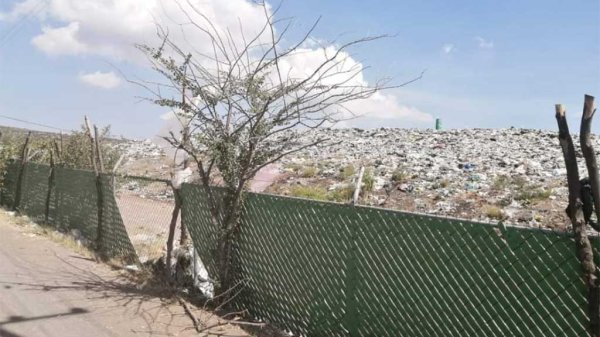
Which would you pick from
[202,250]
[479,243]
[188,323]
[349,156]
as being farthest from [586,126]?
[349,156]

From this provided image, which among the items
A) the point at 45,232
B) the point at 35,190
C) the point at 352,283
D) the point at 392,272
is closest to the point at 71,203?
the point at 45,232

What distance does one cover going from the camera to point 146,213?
1695 centimetres

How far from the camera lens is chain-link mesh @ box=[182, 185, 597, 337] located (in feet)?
12.6

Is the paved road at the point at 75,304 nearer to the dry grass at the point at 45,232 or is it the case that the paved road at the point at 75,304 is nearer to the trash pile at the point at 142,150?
the dry grass at the point at 45,232

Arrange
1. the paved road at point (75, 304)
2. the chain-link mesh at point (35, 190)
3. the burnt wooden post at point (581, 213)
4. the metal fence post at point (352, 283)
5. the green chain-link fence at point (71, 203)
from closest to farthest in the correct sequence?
1. the burnt wooden post at point (581, 213)
2. the metal fence post at point (352, 283)
3. the paved road at point (75, 304)
4. the green chain-link fence at point (71, 203)
5. the chain-link mesh at point (35, 190)

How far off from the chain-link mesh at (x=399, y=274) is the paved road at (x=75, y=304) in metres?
0.85

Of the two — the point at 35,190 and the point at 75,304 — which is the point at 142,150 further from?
the point at 75,304

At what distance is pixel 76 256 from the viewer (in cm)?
935

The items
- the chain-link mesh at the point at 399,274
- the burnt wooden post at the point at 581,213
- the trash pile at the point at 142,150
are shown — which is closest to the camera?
the burnt wooden post at the point at 581,213

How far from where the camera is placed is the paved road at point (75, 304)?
562 centimetres

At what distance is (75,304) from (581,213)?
532 centimetres

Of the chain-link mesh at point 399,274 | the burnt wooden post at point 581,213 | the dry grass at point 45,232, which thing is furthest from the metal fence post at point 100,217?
the burnt wooden post at point 581,213

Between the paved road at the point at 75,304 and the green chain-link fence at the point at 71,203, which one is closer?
the paved road at the point at 75,304

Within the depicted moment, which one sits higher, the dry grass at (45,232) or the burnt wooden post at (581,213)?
the burnt wooden post at (581,213)
